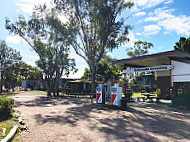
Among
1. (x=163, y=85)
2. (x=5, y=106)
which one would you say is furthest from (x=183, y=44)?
(x=5, y=106)

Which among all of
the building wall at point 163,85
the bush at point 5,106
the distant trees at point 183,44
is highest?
the distant trees at point 183,44

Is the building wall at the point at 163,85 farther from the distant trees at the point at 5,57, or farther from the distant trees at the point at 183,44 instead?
the distant trees at the point at 5,57

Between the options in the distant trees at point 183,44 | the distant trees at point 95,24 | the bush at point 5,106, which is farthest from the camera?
the distant trees at point 183,44

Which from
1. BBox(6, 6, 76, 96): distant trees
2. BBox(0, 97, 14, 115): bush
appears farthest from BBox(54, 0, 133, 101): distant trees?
BBox(0, 97, 14, 115): bush

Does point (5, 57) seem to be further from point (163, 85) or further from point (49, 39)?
point (163, 85)

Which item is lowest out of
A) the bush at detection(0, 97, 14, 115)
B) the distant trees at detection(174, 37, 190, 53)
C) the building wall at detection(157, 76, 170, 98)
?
the bush at detection(0, 97, 14, 115)

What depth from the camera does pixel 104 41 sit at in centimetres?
1989

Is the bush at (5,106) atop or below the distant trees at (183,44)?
below

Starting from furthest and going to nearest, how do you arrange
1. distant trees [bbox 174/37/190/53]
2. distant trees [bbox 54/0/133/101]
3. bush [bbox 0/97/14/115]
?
distant trees [bbox 174/37/190/53], distant trees [bbox 54/0/133/101], bush [bbox 0/97/14/115]

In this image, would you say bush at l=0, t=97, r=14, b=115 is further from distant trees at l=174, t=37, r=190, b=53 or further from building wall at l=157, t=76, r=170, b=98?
distant trees at l=174, t=37, r=190, b=53

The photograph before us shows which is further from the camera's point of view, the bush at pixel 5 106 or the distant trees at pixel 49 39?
the distant trees at pixel 49 39

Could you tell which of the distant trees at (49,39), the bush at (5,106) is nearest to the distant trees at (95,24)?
the distant trees at (49,39)

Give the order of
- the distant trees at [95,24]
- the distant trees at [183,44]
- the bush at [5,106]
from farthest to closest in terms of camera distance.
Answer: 1. the distant trees at [183,44]
2. the distant trees at [95,24]
3. the bush at [5,106]

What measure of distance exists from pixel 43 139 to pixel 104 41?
15745mm
